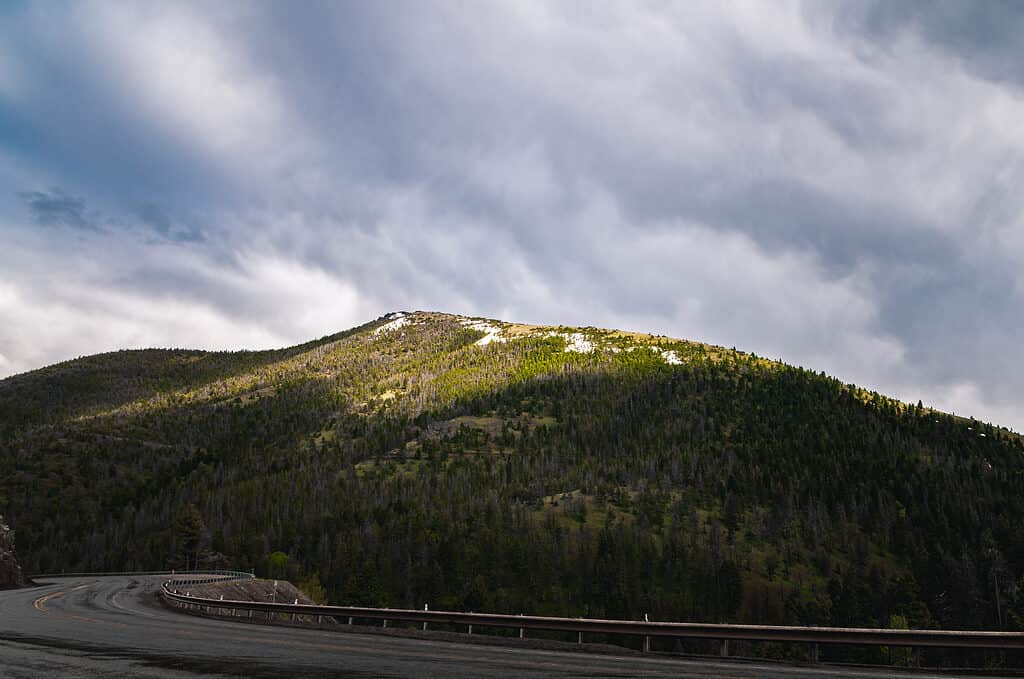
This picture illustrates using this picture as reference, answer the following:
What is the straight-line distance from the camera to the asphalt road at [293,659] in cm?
1085

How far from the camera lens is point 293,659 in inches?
497

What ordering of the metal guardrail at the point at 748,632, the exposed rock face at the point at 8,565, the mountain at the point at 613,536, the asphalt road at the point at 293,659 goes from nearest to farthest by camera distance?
the asphalt road at the point at 293,659
the metal guardrail at the point at 748,632
the exposed rock face at the point at 8,565
the mountain at the point at 613,536

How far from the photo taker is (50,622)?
2261 centimetres

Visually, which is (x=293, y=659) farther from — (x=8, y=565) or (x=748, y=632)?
(x=8, y=565)

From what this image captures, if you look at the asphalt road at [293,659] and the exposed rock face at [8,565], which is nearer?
the asphalt road at [293,659]

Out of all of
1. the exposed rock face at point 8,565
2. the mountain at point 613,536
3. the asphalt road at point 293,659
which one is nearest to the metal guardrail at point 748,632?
the asphalt road at point 293,659

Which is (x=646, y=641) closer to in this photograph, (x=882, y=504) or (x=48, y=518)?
(x=882, y=504)

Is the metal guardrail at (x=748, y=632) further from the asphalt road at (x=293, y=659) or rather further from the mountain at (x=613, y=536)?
the mountain at (x=613, y=536)

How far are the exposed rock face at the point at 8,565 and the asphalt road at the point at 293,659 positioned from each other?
41.1 m

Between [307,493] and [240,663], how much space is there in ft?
564

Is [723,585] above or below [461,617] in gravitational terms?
below

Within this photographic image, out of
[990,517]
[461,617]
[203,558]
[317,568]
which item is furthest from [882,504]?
[461,617]

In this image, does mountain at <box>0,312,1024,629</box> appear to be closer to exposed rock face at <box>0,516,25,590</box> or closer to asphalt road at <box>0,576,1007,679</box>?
exposed rock face at <box>0,516,25,590</box>

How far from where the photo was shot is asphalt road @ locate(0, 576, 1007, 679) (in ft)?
35.6
